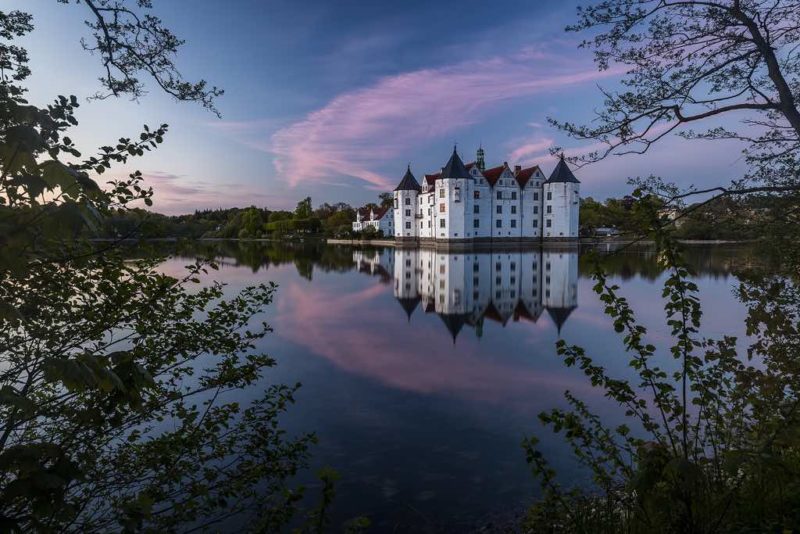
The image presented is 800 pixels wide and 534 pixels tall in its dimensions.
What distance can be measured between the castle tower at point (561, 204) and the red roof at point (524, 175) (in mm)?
2400

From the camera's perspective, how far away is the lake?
5.86 metres

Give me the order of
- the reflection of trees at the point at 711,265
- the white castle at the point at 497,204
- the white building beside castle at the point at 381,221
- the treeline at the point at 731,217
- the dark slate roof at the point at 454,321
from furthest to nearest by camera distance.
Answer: the white building beside castle at the point at 381,221 < the white castle at the point at 497,204 < the dark slate roof at the point at 454,321 < the reflection of trees at the point at 711,265 < the treeline at the point at 731,217

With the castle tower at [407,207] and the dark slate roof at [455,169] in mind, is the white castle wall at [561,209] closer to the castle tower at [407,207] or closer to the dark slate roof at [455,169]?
the dark slate roof at [455,169]

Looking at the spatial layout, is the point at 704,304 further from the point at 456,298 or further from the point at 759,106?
the point at 759,106

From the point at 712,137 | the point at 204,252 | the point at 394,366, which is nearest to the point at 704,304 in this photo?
the point at 394,366

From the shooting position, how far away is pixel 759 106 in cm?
513

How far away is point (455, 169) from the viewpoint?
59.5 metres

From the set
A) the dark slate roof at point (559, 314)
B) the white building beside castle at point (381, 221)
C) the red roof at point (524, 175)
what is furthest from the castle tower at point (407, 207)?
the dark slate roof at point (559, 314)

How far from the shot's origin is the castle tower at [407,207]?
→ 6781 centimetres

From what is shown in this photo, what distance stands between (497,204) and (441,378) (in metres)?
54.1

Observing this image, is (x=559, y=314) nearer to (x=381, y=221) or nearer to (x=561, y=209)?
(x=561, y=209)

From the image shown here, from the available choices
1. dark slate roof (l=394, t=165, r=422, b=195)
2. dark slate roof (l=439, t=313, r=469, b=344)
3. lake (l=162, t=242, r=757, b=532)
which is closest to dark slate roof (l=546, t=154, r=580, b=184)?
dark slate roof (l=394, t=165, r=422, b=195)

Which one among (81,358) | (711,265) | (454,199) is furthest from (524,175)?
(81,358)

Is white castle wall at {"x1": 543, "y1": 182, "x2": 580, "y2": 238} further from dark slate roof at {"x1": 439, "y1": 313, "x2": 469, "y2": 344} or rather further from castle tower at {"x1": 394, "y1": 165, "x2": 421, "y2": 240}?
dark slate roof at {"x1": 439, "y1": 313, "x2": 469, "y2": 344}
